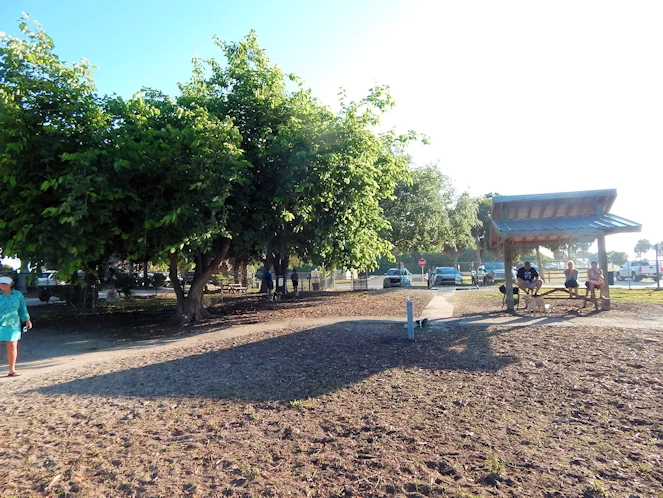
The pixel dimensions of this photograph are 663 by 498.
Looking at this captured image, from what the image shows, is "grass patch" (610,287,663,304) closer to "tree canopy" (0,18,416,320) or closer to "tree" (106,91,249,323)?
"tree canopy" (0,18,416,320)

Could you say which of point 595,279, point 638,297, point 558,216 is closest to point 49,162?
point 558,216

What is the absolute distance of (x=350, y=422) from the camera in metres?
4.70

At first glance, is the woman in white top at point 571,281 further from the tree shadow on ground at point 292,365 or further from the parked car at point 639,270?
the parked car at point 639,270

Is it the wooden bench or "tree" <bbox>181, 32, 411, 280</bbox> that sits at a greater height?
"tree" <bbox>181, 32, 411, 280</bbox>

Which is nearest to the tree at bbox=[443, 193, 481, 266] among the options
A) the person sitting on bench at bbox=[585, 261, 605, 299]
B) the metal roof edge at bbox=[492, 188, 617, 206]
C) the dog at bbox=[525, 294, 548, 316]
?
the person sitting on bench at bbox=[585, 261, 605, 299]

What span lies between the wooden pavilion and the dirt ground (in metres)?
3.88

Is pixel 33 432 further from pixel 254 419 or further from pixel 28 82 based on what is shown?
pixel 28 82

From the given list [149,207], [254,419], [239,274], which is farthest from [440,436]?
[239,274]

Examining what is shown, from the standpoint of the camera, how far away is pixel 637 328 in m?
9.77

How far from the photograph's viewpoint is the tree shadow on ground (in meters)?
6.11

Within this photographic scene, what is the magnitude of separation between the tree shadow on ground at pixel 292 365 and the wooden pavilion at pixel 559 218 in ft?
12.1

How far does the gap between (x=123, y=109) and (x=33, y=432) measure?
870cm

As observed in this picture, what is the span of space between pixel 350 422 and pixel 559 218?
10.8m

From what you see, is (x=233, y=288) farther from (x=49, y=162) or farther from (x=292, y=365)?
(x=292, y=365)
